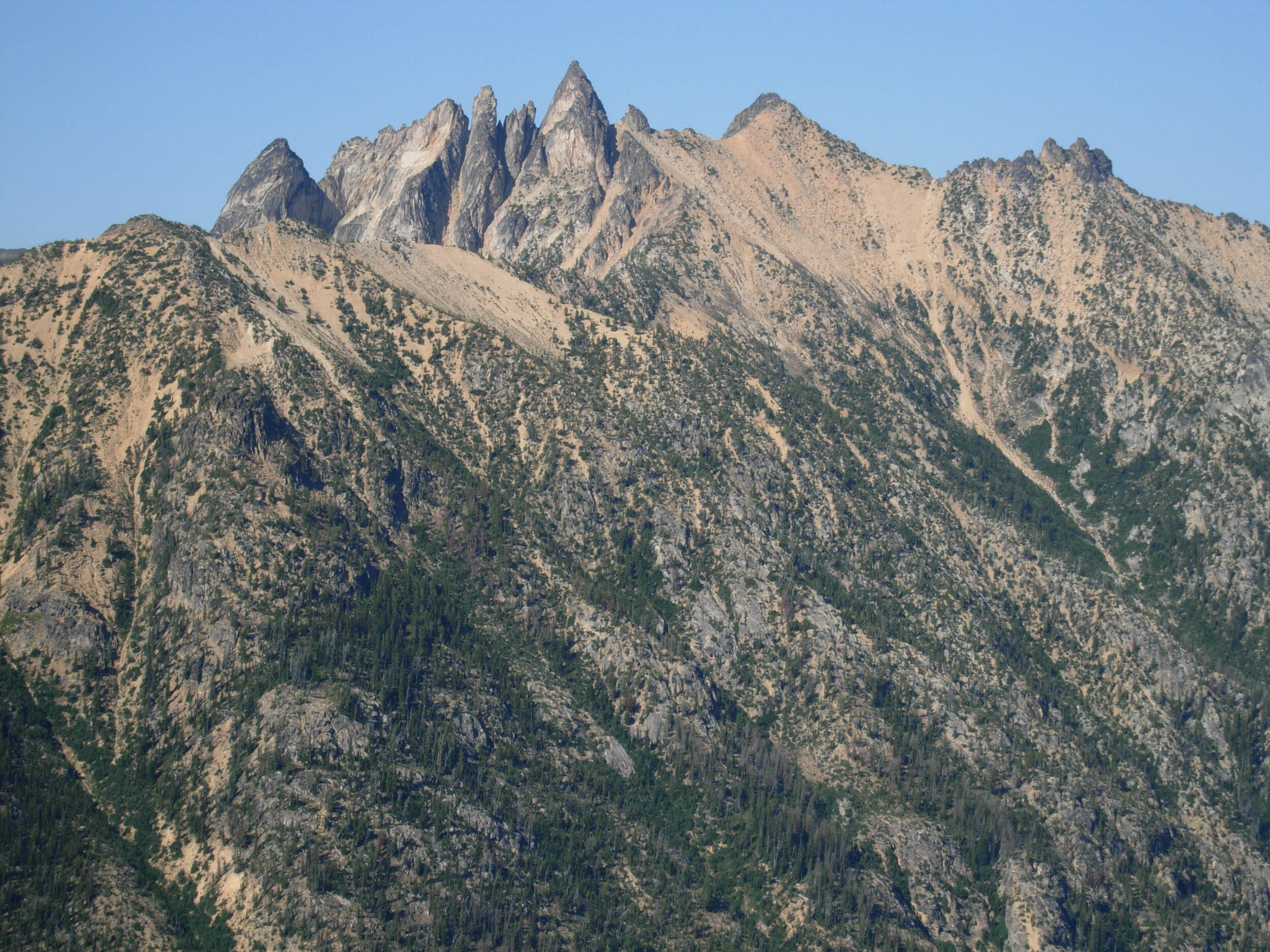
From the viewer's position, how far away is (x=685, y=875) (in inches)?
7864

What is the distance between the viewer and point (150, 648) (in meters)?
199

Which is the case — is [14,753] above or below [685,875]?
above

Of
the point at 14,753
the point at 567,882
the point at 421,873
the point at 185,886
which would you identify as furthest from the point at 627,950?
the point at 14,753

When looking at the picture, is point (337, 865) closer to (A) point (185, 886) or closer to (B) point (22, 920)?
(A) point (185, 886)

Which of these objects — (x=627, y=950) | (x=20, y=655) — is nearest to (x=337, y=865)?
(x=627, y=950)

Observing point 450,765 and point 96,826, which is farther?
point 450,765

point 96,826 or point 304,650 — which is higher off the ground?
point 304,650

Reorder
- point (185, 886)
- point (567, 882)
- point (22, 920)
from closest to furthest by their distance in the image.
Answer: point (22, 920) → point (185, 886) → point (567, 882)

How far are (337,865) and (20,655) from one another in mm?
54165

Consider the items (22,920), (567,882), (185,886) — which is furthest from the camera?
(567,882)

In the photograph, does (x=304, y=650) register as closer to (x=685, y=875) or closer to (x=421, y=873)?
(x=421, y=873)

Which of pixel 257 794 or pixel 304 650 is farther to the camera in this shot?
pixel 304 650

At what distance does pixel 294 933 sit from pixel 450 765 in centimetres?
3365

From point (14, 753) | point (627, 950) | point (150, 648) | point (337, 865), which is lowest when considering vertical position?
point (627, 950)
